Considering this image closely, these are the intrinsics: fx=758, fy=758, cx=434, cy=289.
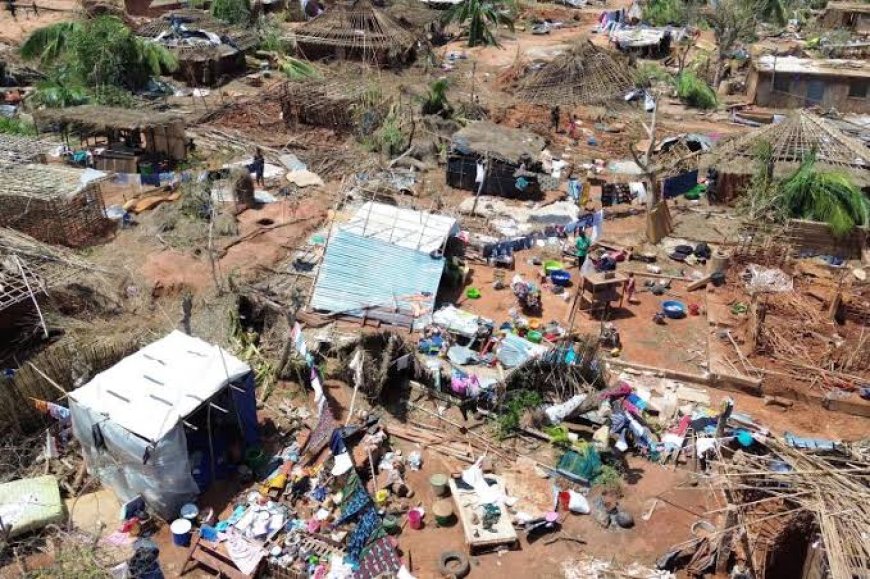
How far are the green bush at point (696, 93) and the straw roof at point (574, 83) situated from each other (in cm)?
455

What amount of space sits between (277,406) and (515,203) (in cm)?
983

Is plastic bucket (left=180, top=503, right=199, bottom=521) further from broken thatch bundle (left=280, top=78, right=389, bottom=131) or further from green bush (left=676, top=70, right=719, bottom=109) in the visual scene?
green bush (left=676, top=70, right=719, bottom=109)

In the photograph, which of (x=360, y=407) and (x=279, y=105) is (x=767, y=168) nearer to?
(x=360, y=407)

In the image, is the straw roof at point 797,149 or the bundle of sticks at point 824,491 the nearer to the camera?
the bundle of sticks at point 824,491

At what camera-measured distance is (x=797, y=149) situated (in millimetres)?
18906

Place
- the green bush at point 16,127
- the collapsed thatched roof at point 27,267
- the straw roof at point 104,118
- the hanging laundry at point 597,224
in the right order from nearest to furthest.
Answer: the collapsed thatched roof at point 27,267 → the hanging laundry at point 597,224 → the straw roof at point 104,118 → the green bush at point 16,127

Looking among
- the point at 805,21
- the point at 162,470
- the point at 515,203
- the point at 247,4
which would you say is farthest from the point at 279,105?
the point at 805,21

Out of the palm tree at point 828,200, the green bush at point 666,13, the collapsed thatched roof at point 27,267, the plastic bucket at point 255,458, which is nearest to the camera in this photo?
the plastic bucket at point 255,458

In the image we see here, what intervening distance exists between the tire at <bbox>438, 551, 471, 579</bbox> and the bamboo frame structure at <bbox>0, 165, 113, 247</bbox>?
36.7 feet

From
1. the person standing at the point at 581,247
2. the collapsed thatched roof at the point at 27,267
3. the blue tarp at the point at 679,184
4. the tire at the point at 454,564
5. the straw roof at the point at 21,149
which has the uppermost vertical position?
the straw roof at the point at 21,149

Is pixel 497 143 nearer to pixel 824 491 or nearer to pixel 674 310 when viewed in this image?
pixel 674 310

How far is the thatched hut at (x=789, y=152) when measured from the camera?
18625mm

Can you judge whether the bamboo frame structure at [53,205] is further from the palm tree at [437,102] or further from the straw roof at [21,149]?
the palm tree at [437,102]

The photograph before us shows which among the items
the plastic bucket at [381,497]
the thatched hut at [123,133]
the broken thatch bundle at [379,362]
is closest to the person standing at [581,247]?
the broken thatch bundle at [379,362]
